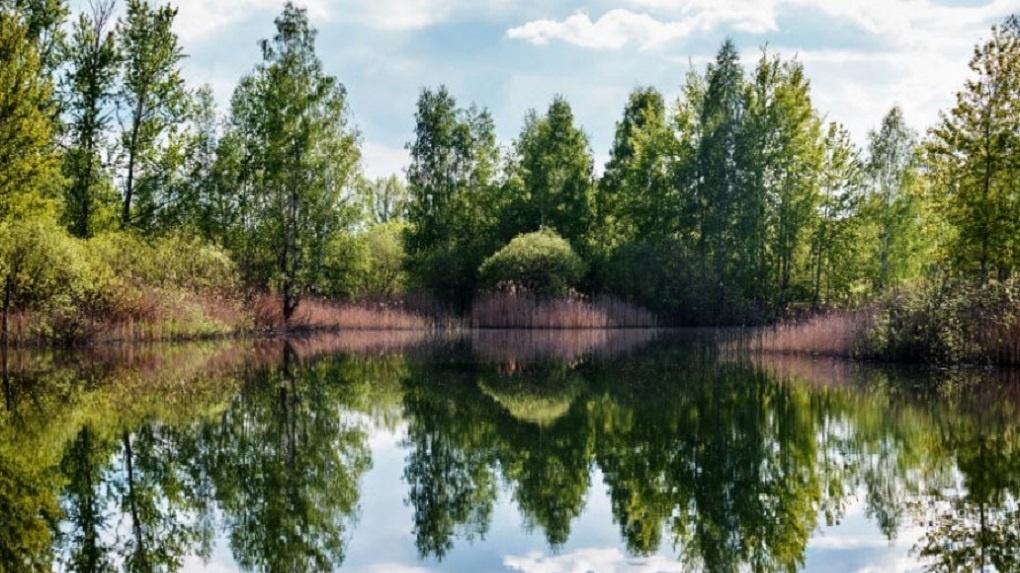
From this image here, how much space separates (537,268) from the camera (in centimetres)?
3531

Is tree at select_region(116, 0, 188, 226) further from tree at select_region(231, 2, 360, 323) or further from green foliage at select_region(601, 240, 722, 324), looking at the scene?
green foliage at select_region(601, 240, 722, 324)

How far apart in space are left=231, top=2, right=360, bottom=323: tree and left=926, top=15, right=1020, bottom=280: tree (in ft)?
68.8

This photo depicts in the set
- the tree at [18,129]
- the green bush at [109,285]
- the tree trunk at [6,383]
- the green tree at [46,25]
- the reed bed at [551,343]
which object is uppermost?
the green tree at [46,25]

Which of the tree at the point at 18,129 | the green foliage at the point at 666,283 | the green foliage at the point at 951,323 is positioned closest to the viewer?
the green foliage at the point at 951,323

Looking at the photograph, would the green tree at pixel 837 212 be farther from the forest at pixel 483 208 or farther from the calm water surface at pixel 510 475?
the calm water surface at pixel 510 475

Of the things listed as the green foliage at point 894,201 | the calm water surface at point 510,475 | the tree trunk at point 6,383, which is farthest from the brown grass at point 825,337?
the green foliage at point 894,201

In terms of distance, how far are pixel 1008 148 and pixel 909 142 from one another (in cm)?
2564

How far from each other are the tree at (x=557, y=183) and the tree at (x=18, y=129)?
73.9ft

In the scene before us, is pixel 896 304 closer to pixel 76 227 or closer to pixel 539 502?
pixel 539 502

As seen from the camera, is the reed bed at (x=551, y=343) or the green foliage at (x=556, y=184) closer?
the reed bed at (x=551, y=343)

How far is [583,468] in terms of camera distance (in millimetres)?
7883

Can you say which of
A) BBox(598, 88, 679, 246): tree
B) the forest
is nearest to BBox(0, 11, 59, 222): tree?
the forest

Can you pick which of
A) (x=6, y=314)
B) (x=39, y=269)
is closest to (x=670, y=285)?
(x=39, y=269)

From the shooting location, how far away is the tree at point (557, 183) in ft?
138
